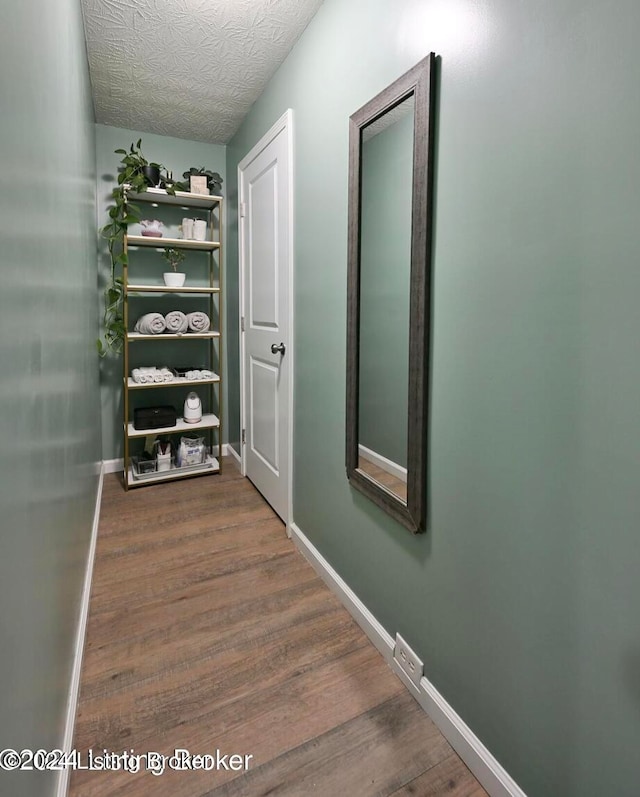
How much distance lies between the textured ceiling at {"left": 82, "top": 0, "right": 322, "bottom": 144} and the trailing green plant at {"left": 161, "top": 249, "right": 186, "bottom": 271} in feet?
2.73

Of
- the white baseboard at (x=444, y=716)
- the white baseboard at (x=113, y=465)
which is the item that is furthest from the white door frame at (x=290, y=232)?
the white baseboard at (x=113, y=465)

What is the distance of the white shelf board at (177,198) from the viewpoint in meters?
2.90

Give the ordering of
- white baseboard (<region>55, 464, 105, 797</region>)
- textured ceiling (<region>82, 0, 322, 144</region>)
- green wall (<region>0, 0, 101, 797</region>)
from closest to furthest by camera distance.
Answer: green wall (<region>0, 0, 101, 797</region>) → white baseboard (<region>55, 464, 105, 797</region>) → textured ceiling (<region>82, 0, 322, 144</region>)

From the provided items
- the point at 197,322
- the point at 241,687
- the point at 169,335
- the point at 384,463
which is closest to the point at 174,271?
the point at 197,322

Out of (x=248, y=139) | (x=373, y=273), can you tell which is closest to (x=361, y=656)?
(x=373, y=273)

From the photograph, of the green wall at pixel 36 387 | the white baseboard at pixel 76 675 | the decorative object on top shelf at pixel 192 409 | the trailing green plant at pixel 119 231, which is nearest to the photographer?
the green wall at pixel 36 387

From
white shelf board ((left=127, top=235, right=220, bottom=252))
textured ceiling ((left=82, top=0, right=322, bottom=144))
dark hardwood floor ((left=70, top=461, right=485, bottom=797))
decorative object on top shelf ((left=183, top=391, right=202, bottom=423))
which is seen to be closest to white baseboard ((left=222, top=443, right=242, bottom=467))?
decorative object on top shelf ((left=183, top=391, right=202, bottom=423))

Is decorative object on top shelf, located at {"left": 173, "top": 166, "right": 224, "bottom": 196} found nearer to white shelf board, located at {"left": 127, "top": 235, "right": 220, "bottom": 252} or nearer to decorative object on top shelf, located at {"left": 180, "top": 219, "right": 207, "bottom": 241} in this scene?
decorative object on top shelf, located at {"left": 180, "top": 219, "right": 207, "bottom": 241}

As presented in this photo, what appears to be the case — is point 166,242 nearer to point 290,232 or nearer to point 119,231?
point 119,231

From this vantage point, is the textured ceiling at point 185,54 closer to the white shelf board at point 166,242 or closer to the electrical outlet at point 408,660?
the white shelf board at point 166,242

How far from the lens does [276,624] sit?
175cm

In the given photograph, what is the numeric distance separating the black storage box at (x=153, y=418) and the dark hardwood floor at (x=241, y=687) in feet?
3.08

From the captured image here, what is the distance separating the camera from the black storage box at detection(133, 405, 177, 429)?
3039 millimetres

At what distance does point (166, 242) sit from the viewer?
298 centimetres
